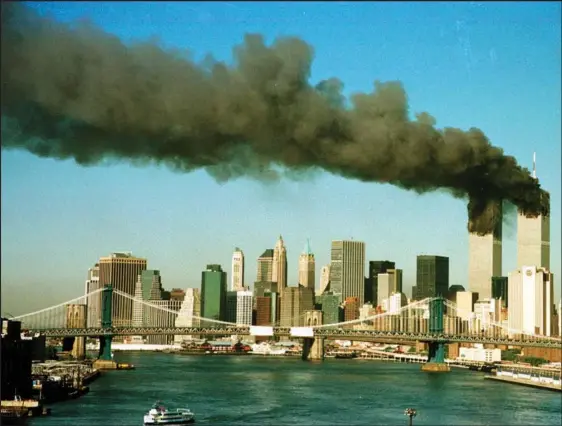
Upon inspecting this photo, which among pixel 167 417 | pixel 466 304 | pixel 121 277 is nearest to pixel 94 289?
pixel 121 277

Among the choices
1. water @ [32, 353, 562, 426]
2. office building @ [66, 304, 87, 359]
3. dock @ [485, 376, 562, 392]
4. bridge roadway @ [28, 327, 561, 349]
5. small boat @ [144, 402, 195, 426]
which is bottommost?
dock @ [485, 376, 562, 392]

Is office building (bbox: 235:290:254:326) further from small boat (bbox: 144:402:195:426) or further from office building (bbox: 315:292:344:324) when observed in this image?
small boat (bbox: 144:402:195:426)

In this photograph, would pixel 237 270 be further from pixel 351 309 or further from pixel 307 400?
pixel 307 400

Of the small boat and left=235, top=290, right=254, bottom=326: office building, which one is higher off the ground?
left=235, top=290, right=254, bottom=326: office building

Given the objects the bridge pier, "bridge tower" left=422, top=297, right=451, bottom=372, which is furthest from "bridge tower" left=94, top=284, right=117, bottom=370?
"bridge tower" left=422, top=297, right=451, bottom=372

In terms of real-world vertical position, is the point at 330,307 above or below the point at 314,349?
above

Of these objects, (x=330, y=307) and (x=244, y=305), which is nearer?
(x=330, y=307)

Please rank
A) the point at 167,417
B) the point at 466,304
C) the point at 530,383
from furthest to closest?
the point at 466,304, the point at 530,383, the point at 167,417

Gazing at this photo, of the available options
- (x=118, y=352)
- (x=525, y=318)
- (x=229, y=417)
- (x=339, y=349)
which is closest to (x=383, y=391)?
(x=229, y=417)

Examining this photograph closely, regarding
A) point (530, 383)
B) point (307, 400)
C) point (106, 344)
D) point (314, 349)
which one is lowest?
point (530, 383)
